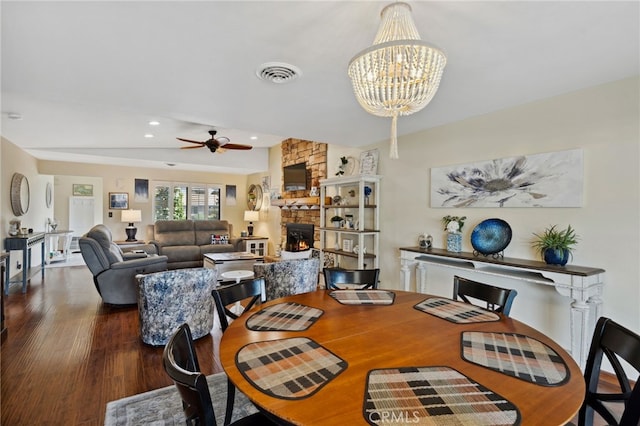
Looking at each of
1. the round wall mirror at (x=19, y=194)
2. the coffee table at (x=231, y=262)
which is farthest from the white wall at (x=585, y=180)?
the round wall mirror at (x=19, y=194)

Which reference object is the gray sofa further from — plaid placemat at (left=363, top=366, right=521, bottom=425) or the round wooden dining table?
plaid placemat at (left=363, top=366, right=521, bottom=425)

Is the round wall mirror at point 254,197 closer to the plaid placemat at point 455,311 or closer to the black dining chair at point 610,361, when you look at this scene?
the plaid placemat at point 455,311

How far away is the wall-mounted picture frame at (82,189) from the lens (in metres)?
7.96

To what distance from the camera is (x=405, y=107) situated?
5.46 feet

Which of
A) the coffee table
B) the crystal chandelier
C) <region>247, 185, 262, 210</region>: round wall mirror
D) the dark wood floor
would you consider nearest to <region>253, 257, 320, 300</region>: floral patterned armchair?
the dark wood floor

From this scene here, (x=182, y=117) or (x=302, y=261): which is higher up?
(x=182, y=117)

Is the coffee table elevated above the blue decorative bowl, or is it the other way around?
the blue decorative bowl

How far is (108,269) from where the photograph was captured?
402 cm

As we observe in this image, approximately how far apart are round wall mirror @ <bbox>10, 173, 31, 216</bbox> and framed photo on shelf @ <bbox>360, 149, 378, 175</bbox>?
228 inches

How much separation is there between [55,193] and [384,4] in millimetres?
9302

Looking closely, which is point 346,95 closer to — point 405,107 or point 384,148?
point 405,107

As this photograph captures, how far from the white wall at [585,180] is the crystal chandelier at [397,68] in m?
1.84

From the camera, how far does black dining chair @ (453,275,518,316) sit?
1.90m

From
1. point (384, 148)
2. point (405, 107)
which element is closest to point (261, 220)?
point (384, 148)
